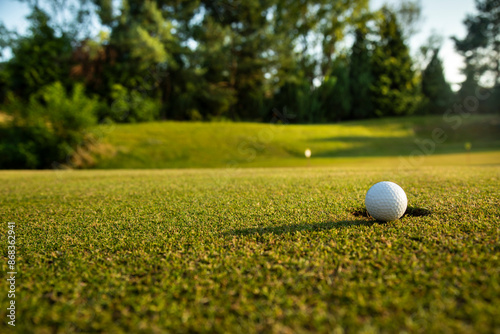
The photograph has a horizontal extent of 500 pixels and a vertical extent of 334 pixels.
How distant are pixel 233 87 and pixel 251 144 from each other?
1385cm

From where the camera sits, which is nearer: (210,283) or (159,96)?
(210,283)

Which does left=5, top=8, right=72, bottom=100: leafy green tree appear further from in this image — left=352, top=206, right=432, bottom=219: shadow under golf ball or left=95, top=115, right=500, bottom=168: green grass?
left=352, top=206, right=432, bottom=219: shadow under golf ball

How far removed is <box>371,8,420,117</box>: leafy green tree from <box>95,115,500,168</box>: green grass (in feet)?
27.1

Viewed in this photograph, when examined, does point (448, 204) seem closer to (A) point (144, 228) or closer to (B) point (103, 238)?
(A) point (144, 228)

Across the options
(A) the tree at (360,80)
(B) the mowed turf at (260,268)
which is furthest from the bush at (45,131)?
(A) the tree at (360,80)

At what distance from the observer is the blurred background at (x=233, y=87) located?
16.4m

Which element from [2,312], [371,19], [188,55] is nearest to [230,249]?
[2,312]

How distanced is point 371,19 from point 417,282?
39600 mm

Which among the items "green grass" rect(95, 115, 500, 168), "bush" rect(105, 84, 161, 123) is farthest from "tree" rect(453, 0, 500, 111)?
"bush" rect(105, 84, 161, 123)

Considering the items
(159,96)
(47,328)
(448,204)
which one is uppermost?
(159,96)

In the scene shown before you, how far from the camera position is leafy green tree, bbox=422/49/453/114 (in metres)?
34.8

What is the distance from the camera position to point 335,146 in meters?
18.6

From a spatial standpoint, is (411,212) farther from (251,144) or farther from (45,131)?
(45,131)

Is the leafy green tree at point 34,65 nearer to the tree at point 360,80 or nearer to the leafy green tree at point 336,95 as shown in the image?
the leafy green tree at point 336,95
